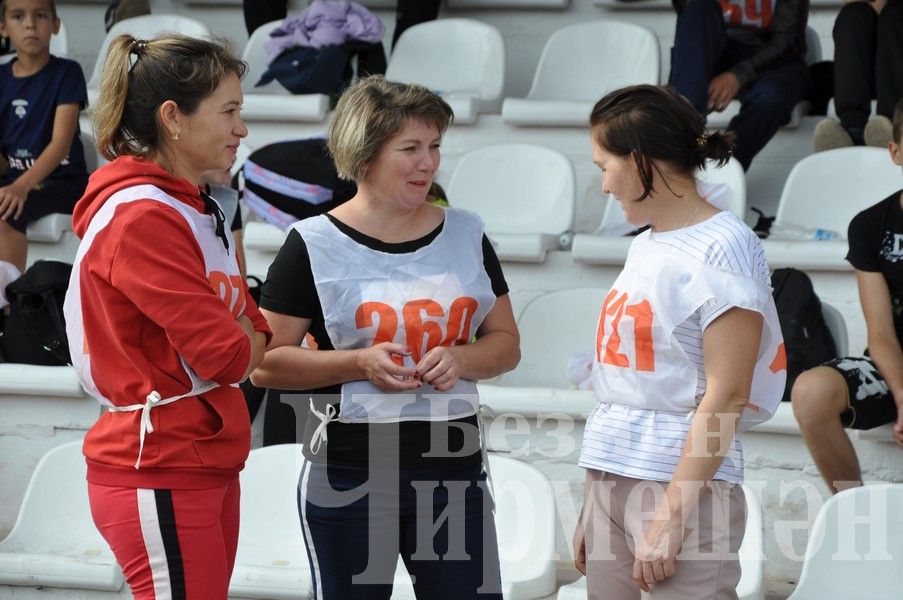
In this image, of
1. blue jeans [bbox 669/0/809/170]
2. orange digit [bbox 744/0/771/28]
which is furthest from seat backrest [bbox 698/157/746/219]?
orange digit [bbox 744/0/771/28]

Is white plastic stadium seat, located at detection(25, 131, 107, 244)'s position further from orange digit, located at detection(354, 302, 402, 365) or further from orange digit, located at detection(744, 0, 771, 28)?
orange digit, located at detection(354, 302, 402, 365)

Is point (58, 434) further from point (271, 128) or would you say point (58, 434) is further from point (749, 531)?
point (749, 531)

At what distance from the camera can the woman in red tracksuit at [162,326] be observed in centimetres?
161

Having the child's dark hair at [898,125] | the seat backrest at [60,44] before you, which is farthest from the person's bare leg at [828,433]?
the seat backrest at [60,44]

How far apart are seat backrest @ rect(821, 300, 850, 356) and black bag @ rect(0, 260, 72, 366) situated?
6.98 ft

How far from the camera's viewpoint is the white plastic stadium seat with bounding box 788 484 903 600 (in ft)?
7.68

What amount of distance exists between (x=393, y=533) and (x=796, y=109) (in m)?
3.05

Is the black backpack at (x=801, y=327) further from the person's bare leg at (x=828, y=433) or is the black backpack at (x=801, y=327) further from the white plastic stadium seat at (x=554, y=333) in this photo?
the white plastic stadium seat at (x=554, y=333)

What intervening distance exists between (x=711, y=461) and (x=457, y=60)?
139 inches

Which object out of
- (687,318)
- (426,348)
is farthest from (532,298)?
(687,318)

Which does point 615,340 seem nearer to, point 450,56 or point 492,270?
point 492,270

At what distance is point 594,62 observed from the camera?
4891 millimetres

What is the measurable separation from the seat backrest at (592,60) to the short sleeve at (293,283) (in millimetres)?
2995

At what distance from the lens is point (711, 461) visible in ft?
5.40
